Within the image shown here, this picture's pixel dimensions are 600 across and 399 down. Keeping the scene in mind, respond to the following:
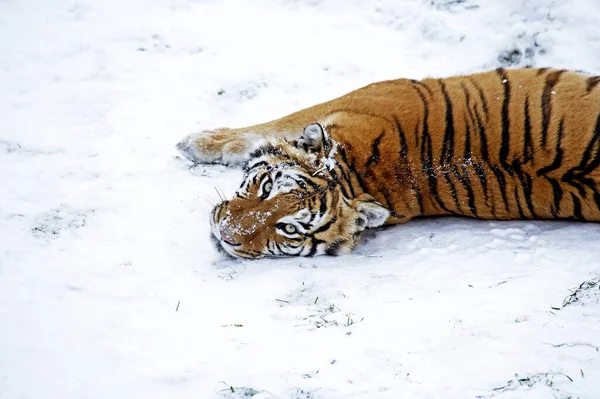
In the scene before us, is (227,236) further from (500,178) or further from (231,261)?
(500,178)

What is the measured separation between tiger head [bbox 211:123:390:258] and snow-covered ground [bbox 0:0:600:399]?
0.12m

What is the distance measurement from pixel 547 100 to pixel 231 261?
7.16ft

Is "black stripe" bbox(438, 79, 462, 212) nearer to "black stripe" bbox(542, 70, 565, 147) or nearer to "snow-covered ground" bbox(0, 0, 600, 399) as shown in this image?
"snow-covered ground" bbox(0, 0, 600, 399)

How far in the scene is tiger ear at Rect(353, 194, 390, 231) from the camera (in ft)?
11.8

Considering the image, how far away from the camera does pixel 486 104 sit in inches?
150

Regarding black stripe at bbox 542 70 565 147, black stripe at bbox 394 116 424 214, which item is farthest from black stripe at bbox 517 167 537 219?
black stripe at bbox 394 116 424 214

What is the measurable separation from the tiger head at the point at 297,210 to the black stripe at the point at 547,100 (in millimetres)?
1052

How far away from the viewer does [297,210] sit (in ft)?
11.8

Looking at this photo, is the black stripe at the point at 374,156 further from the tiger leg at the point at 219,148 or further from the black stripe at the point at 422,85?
the tiger leg at the point at 219,148

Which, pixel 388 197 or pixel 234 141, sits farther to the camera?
pixel 234 141

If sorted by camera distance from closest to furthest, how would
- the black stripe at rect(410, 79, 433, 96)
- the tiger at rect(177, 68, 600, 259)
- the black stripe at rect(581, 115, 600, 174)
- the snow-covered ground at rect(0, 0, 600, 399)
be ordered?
the snow-covered ground at rect(0, 0, 600, 399), the black stripe at rect(581, 115, 600, 174), the tiger at rect(177, 68, 600, 259), the black stripe at rect(410, 79, 433, 96)

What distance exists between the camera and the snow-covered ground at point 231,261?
8.42ft

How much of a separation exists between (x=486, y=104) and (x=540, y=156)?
0.50m

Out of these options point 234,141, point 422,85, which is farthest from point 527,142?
point 234,141
